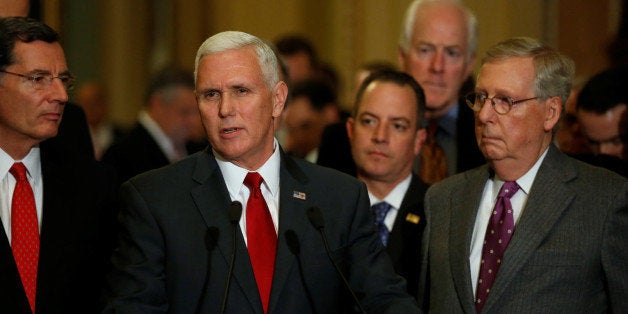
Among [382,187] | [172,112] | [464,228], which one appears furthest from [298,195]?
[172,112]

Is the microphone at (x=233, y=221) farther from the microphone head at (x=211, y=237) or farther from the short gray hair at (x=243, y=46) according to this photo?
the short gray hair at (x=243, y=46)

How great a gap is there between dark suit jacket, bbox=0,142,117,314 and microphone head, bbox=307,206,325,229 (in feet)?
3.05

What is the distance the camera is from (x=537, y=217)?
11.4ft

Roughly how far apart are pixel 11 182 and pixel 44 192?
0.12 meters

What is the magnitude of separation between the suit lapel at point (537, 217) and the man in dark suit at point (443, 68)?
108cm

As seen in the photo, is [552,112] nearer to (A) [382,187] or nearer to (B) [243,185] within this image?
(A) [382,187]

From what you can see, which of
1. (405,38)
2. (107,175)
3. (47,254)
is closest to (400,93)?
(405,38)

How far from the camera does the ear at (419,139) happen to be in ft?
14.6

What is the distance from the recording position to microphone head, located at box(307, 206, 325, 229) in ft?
10.3

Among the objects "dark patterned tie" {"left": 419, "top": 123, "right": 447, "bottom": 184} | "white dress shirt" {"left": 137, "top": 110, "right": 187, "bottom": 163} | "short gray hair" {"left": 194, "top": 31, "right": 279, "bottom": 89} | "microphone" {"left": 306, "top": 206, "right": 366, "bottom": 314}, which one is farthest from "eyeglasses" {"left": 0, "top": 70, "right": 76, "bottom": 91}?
"white dress shirt" {"left": 137, "top": 110, "right": 187, "bottom": 163}

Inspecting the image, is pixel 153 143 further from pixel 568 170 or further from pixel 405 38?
pixel 568 170

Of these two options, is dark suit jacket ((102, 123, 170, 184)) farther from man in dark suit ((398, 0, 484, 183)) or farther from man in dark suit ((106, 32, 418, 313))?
man in dark suit ((106, 32, 418, 313))

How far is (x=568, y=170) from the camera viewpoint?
11.7 ft

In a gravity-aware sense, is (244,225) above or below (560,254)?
above
